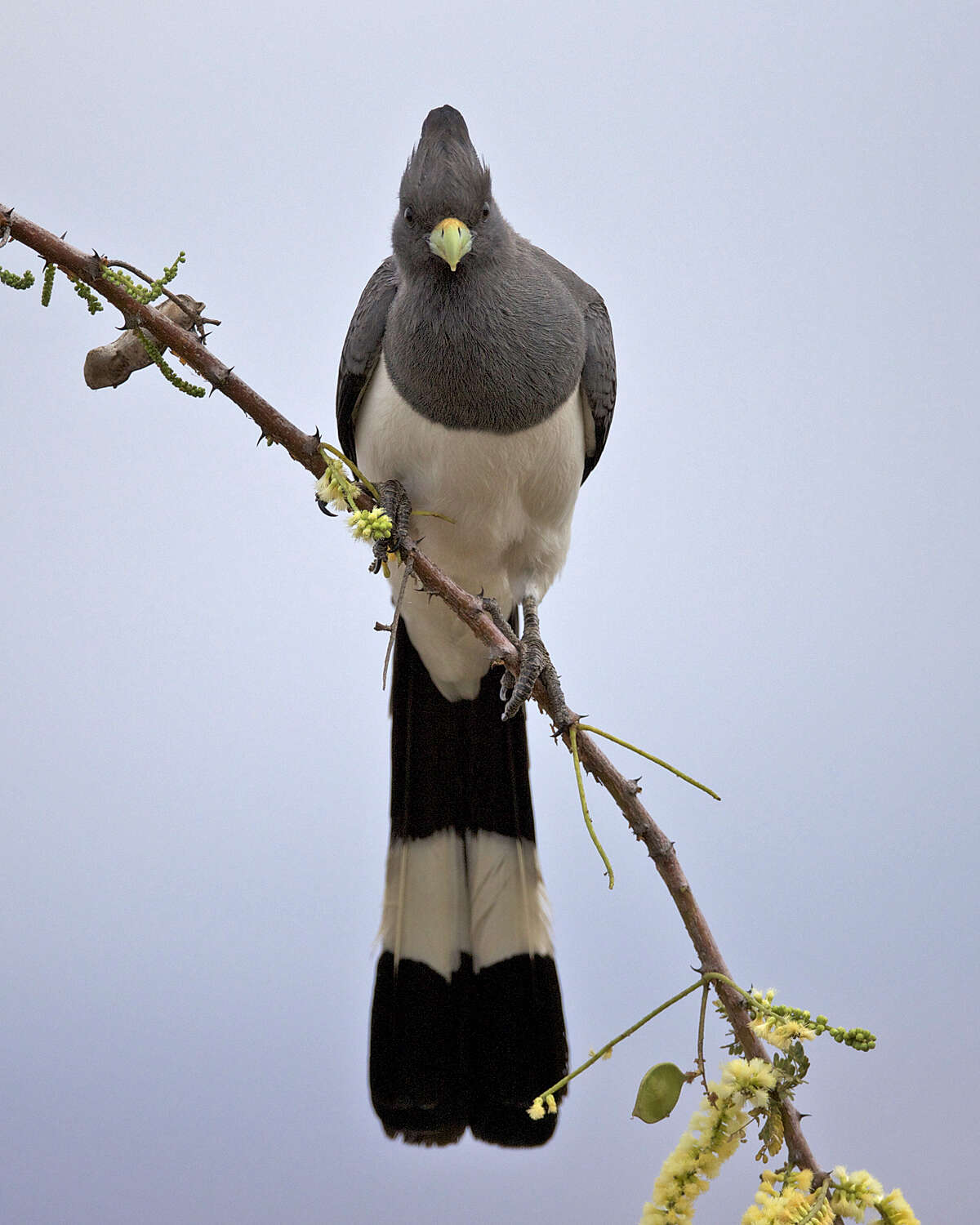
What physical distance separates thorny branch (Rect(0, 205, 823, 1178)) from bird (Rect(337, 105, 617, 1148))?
0.35m

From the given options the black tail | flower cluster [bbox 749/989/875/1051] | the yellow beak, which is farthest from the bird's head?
flower cluster [bbox 749/989/875/1051]

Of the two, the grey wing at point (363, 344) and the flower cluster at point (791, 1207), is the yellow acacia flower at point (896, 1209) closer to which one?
the flower cluster at point (791, 1207)

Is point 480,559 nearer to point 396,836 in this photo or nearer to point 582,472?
point 582,472

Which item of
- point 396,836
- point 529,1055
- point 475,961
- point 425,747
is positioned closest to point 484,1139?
point 529,1055

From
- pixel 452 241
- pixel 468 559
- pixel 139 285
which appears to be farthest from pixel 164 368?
pixel 468 559

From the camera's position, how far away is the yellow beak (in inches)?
64.4

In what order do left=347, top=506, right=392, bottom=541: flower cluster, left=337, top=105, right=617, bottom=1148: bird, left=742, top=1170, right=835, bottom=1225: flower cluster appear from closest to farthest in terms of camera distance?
left=742, top=1170, right=835, bottom=1225: flower cluster < left=347, top=506, right=392, bottom=541: flower cluster < left=337, top=105, right=617, bottom=1148: bird

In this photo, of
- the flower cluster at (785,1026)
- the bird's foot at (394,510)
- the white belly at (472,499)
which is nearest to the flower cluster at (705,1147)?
the flower cluster at (785,1026)

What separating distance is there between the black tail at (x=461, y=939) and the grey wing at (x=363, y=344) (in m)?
0.48

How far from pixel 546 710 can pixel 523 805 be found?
1.29ft

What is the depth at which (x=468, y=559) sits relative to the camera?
2.10 metres

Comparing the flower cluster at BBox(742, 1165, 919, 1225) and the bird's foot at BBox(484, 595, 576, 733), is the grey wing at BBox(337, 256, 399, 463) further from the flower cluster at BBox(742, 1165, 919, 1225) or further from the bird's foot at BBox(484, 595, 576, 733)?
the flower cluster at BBox(742, 1165, 919, 1225)

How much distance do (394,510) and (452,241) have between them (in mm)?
436

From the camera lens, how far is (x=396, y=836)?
81.7 inches
